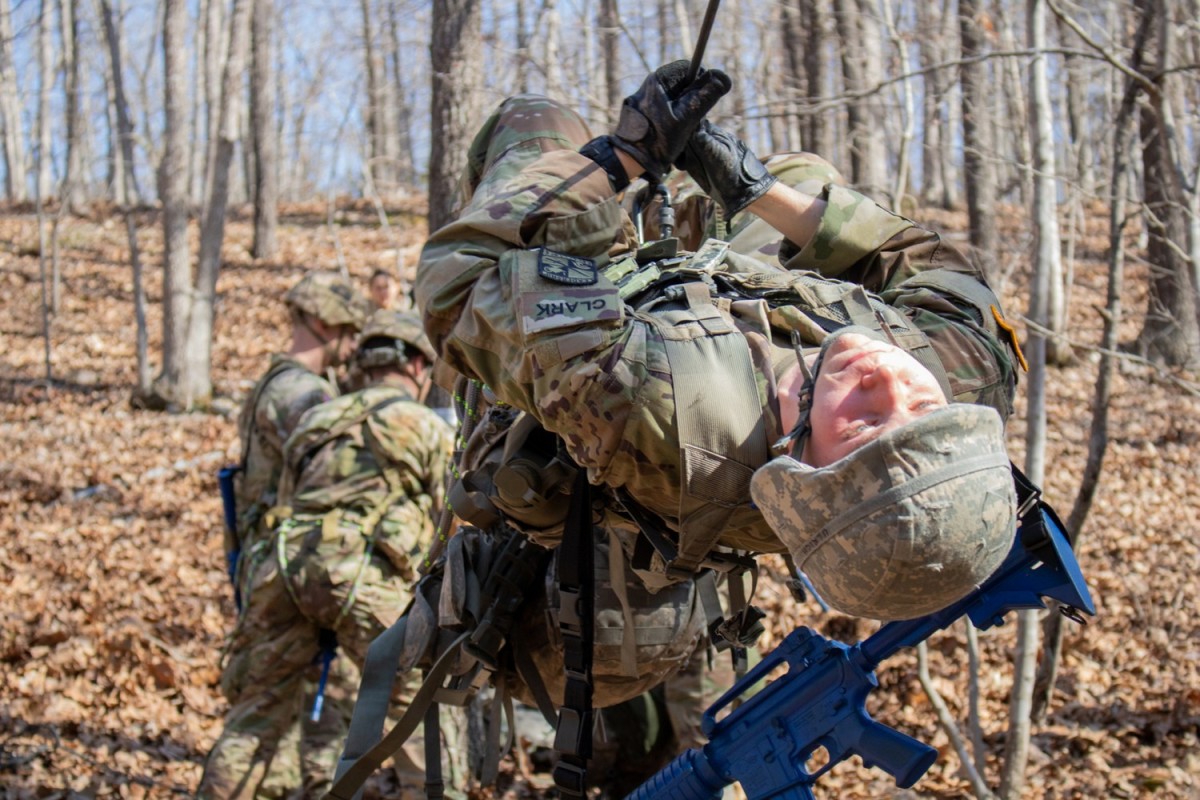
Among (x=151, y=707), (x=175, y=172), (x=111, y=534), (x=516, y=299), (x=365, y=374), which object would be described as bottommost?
(x=151, y=707)

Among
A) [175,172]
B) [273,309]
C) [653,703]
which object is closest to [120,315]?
[273,309]

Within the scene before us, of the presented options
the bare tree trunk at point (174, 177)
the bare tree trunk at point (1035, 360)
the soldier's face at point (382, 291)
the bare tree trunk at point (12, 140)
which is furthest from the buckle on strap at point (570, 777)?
the bare tree trunk at point (12, 140)

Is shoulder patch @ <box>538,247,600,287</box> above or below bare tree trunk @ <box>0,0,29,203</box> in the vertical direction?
below

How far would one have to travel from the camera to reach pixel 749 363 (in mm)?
2518

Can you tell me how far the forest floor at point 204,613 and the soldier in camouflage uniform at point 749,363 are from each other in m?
1.82

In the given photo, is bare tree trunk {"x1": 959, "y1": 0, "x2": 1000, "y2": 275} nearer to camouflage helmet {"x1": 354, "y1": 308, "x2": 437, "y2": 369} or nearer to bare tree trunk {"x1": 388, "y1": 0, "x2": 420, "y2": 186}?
camouflage helmet {"x1": 354, "y1": 308, "x2": 437, "y2": 369}

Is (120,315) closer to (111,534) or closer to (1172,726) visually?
(111,534)

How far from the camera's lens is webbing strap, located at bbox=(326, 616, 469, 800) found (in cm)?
331

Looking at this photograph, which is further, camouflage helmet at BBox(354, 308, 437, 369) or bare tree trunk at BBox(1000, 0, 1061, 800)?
camouflage helmet at BBox(354, 308, 437, 369)

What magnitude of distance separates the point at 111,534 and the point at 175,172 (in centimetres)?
640

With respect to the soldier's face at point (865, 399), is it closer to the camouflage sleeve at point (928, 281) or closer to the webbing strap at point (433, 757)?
the camouflage sleeve at point (928, 281)

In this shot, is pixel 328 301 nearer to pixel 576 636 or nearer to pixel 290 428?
pixel 290 428

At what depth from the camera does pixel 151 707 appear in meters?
6.75

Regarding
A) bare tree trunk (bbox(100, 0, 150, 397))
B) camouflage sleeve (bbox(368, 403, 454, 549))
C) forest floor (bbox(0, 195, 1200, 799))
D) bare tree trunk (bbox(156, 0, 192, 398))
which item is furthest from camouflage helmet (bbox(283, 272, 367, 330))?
bare tree trunk (bbox(156, 0, 192, 398))
